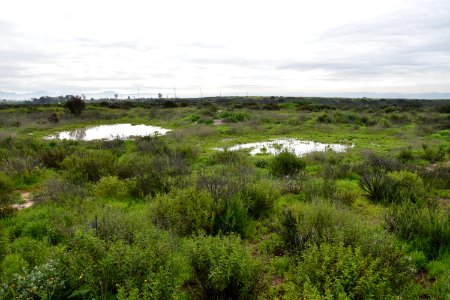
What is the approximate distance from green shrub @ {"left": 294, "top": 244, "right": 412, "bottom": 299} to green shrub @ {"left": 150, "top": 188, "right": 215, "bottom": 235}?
7.48 ft

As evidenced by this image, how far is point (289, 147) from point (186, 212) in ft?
40.2

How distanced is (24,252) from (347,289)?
15.4 ft

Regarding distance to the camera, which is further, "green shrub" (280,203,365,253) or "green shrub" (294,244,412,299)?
"green shrub" (280,203,365,253)

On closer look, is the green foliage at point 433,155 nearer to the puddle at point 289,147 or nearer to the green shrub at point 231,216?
the puddle at point 289,147

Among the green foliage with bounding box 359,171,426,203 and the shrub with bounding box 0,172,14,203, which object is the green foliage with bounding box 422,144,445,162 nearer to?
the green foliage with bounding box 359,171,426,203

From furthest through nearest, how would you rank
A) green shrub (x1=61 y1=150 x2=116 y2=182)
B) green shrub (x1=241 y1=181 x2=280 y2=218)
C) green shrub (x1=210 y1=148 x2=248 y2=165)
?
green shrub (x1=210 y1=148 x2=248 y2=165) < green shrub (x1=61 y1=150 x2=116 y2=182) < green shrub (x1=241 y1=181 x2=280 y2=218)

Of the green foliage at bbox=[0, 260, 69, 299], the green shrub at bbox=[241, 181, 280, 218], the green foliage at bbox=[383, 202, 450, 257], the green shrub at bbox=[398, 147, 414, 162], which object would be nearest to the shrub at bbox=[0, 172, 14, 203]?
the green foliage at bbox=[0, 260, 69, 299]

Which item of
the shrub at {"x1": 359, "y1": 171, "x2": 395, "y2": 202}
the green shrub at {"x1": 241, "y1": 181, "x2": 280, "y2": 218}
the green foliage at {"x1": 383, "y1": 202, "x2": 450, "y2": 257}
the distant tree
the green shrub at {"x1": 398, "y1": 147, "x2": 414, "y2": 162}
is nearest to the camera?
the green foliage at {"x1": 383, "y1": 202, "x2": 450, "y2": 257}

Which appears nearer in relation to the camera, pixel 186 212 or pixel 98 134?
pixel 186 212

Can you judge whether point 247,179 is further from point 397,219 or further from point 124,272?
point 124,272

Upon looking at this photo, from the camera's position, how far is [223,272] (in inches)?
146

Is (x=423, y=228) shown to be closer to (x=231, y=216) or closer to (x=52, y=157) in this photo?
(x=231, y=216)

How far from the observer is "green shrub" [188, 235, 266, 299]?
3754mm

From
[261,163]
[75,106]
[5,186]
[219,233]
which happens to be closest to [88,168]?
[5,186]
